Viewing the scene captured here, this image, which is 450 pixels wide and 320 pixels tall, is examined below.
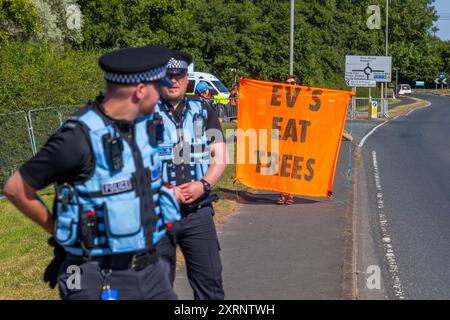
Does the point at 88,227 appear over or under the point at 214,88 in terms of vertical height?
over

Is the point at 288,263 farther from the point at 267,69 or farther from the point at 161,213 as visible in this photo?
the point at 267,69

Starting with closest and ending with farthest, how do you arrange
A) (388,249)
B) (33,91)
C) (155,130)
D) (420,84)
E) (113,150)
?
(113,150), (155,130), (388,249), (33,91), (420,84)

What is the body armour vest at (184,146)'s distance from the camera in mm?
4762

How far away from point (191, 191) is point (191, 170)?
376 mm

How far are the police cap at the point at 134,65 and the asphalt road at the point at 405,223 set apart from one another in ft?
12.2

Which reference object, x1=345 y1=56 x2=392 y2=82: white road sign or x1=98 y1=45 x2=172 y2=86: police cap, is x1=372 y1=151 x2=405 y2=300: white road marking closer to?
x1=98 y1=45 x2=172 y2=86: police cap

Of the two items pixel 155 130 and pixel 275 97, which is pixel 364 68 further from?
pixel 155 130

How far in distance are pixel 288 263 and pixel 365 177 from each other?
26.9 feet

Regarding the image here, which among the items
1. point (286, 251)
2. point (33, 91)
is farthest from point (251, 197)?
point (33, 91)

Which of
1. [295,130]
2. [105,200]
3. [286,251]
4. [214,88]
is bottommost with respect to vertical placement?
[286,251]

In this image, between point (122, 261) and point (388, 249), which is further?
point (388, 249)

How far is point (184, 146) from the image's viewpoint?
481 centimetres

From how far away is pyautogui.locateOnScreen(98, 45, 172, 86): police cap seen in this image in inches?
130
